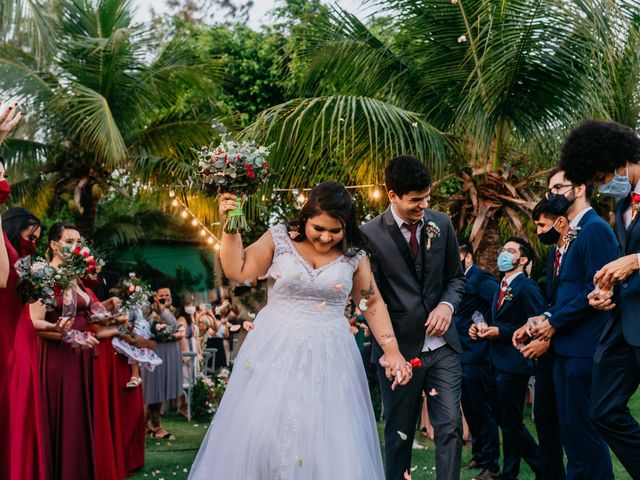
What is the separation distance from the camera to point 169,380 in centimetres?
1210

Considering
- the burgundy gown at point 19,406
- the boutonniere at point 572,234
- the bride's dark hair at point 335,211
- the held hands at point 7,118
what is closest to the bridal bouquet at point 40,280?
the burgundy gown at point 19,406

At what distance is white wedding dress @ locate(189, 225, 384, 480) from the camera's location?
4652 millimetres

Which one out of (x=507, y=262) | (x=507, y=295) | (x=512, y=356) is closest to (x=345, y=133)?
(x=507, y=262)

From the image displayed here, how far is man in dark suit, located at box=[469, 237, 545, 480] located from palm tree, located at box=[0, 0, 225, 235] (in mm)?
8952

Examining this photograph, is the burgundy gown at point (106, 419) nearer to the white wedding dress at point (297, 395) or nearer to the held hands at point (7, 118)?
the white wedding dress at point (297, 395)

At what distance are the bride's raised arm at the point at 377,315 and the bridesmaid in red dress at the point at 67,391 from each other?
277 centimetres

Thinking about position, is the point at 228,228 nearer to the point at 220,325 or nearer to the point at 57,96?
the point at 57,96

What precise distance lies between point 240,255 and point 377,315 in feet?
3.64

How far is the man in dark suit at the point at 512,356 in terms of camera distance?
729 cm

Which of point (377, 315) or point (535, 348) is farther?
point (535, 348)

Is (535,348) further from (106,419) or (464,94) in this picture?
(464,94)

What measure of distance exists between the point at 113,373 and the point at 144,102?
9380 millimetres

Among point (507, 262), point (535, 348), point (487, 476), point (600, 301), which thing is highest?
point (507, 262)

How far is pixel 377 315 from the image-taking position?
5.52 metres
